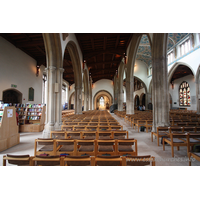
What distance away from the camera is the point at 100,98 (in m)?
35.6

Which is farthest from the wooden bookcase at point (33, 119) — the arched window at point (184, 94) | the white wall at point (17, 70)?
the arched window at point (184, 94)

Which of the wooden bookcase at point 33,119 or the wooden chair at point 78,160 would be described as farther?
the wooden bookcase at point 33,119

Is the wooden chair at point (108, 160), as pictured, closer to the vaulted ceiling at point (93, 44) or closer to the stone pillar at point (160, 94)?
the stone pillar at point (160, 94)

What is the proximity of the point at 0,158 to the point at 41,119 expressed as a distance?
12.0 feet

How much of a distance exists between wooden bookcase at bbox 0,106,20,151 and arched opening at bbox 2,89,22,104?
686 centimetres

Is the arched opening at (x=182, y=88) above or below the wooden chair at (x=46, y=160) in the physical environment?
above

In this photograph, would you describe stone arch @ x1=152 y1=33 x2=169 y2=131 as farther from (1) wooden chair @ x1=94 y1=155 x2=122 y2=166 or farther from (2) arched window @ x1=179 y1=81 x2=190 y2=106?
(2) arched window @ x1=179 y1=81 x2=190 y2=106

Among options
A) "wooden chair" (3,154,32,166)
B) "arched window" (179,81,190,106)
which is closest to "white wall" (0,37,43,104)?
"wooden chair" (3,154,32,166)

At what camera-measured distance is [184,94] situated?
18.9 m

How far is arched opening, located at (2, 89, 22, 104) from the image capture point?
9.98m

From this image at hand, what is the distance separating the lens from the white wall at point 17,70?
9094 millimetres

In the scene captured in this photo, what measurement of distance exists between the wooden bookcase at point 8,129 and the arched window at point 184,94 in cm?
2049

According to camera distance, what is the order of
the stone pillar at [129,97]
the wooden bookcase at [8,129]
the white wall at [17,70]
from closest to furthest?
1. the wooden bookcase at [8,129]
2. the white wall at [17,70]
3. the stone pillar at [129,97]

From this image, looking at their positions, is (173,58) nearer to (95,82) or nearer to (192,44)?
(192,44)
